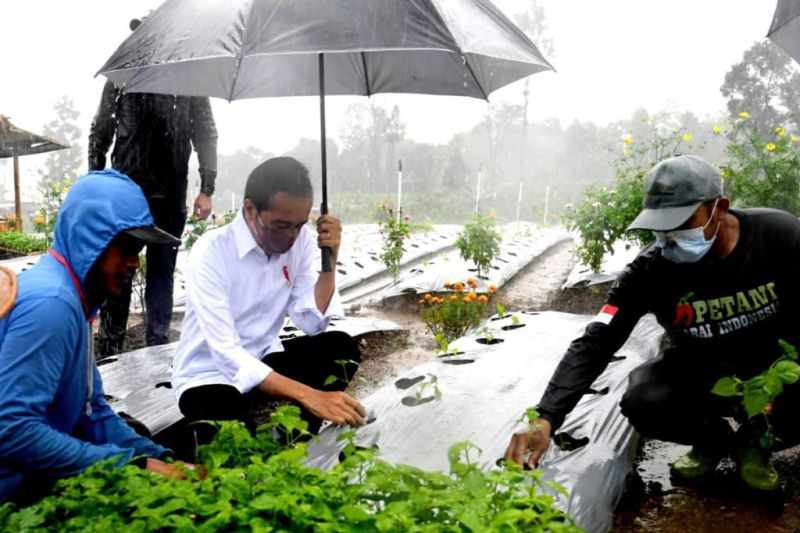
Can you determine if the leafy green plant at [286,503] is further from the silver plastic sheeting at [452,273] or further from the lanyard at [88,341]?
the silver plastic sheeting at [452,273]

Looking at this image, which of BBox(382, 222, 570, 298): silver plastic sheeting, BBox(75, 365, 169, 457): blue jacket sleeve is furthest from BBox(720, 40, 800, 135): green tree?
BBox(75, 365, 169, 457): blue jacket sleeve

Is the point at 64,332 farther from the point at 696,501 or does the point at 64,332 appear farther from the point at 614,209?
the point at 614,209

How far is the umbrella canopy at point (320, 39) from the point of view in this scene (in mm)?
2365

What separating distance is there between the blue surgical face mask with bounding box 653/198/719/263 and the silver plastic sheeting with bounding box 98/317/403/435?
52.8 inches

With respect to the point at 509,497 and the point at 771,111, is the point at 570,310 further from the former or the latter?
the point at 771,111

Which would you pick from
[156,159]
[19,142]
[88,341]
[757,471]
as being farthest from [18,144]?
[757,471]

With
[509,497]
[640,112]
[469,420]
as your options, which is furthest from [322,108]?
[640,112]

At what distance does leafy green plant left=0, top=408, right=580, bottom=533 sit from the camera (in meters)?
1.09

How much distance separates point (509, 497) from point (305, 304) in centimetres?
161

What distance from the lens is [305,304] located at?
2.72 meters

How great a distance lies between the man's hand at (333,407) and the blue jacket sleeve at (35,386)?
0.71m

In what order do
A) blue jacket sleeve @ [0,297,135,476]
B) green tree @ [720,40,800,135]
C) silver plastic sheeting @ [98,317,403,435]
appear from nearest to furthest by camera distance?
1. blue jacket sleeve @ [0,297,135,476]
2. silver plastic sheeting @ [98,317,403,435]
3. green tree @ [720,40,800,135]

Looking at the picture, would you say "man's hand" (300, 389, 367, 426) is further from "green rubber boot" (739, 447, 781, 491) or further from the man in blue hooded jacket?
"green rubber boot" (739, 447, 781, 491)

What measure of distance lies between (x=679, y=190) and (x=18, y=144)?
12766 millimetres
